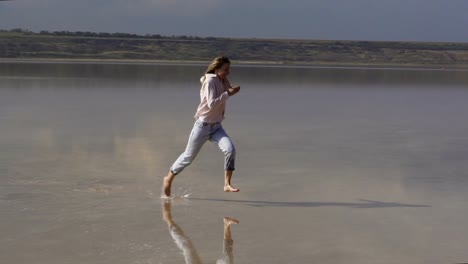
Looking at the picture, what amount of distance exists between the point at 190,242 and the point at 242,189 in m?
2.19

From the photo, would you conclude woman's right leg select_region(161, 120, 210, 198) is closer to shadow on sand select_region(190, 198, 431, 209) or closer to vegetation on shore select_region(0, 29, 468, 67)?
shadow on sand select_region(190, 198, 431, 209)

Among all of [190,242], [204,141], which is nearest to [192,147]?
[204,141]

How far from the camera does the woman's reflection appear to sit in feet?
17.8

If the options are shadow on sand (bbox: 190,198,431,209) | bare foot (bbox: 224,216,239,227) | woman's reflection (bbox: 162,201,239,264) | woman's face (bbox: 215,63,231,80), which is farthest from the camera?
woman's face (bbox: 215,63,231,80)

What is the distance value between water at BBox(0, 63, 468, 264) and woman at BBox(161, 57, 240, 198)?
316 mm

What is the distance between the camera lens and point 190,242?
5.87 meters

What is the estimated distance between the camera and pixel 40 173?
8609 mm

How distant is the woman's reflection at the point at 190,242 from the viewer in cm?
543

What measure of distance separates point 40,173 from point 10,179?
46 cm

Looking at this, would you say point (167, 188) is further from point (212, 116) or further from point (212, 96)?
point (212, 96)

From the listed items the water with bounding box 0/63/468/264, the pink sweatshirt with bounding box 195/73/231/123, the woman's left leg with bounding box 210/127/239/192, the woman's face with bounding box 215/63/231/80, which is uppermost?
the woman's face with bounding box 215/63/231/80

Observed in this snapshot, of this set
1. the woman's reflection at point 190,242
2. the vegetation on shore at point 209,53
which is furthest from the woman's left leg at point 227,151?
the vegetation on shore at point 209,53

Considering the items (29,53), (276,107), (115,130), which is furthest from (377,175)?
(29,53)

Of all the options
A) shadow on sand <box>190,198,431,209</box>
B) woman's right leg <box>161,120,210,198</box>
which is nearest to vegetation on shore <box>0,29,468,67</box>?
woman's right leg <box>161,120,210,198</box>
